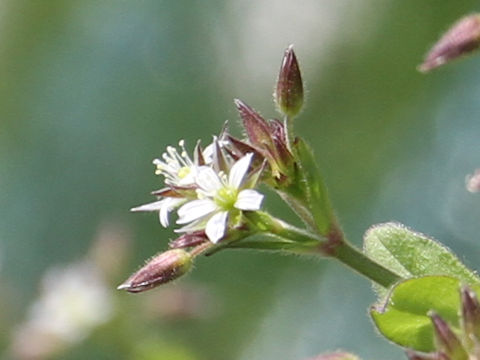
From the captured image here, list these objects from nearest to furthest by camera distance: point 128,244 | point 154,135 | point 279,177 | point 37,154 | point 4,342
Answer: point 279,177
point 128,244
point 4,342
point 154,135
point 37,154

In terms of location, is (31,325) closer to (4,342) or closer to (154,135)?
(4,342)

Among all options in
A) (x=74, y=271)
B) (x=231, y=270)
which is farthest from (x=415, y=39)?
(x=74, y=271)

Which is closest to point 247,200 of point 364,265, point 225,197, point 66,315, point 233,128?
point 225,197

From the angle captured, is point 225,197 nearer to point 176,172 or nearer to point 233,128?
point 176,172

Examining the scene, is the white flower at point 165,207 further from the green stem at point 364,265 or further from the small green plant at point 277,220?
the green stem at point 364,265

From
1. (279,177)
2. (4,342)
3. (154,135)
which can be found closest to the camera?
(279,177)

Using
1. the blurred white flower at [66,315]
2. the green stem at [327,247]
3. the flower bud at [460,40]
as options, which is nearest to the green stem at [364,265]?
the green stem at [327,247]
